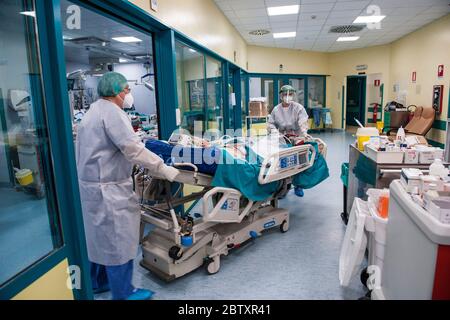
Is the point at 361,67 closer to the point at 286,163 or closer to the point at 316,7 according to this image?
the point at 316,7

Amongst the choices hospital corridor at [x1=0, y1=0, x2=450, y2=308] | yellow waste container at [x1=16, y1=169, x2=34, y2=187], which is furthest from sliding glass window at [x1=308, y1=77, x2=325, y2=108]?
yellow waste container at [x1=16, y1=169, x2=34, y2=187]

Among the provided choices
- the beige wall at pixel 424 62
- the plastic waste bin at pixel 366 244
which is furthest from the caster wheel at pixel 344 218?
the beige wall at pixel 424 62

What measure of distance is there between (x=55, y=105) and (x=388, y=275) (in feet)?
6.67

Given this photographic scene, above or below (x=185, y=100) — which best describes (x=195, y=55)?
above

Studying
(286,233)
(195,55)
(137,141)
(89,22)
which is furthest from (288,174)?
(89,22)

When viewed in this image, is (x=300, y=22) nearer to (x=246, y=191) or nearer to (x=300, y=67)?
(x=300, y=67)

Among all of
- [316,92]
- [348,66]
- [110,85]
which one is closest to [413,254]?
[110,85]

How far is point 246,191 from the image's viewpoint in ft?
8.23

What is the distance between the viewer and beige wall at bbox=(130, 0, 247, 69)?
121 inches

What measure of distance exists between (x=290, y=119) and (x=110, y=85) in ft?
9.38

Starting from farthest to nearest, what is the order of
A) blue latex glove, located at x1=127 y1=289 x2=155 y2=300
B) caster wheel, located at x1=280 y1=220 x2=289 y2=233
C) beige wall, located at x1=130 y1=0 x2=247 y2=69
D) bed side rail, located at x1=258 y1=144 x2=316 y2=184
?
caster wheel, located at x1=280 y1=220 x2=289 y2=233 < beige wall, located at x1=130 y1=0 x2=247 y2=69 < bed side rail, located at x1=258 y1=144 x2=316 y2=184 < blue latex glove, located at x1=127 y1=289 x2=155 y2=300

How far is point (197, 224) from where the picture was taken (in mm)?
2406

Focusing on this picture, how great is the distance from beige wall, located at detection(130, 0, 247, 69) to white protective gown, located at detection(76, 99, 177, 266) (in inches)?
43.9

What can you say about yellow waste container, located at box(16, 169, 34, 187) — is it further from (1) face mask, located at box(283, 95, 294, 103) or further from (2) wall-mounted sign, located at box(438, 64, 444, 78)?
(2) wall-mounted sign, located at box(438, 64, 444, 78)
